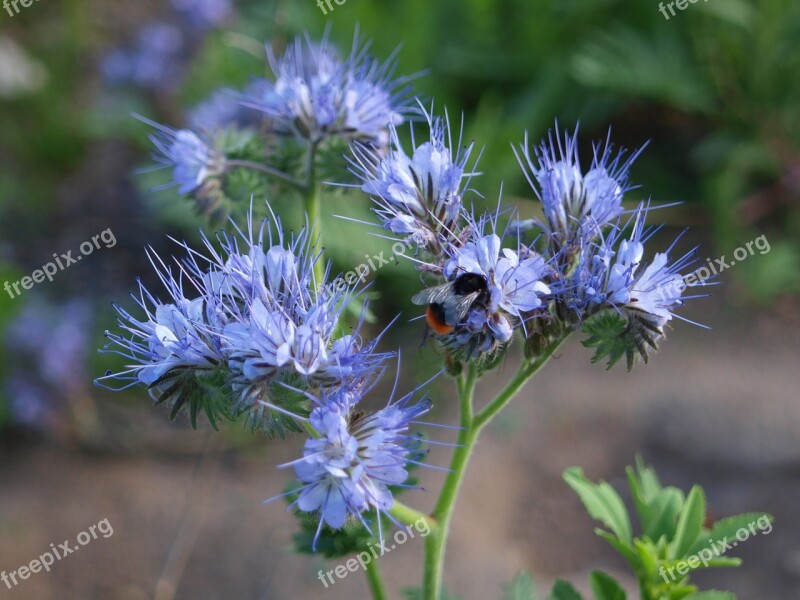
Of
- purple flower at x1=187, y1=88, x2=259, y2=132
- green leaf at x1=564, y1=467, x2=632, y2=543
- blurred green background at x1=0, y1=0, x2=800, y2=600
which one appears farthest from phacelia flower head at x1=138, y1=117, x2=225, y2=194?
blurred green background at x1=0, y1=0, x2=800, y2=600

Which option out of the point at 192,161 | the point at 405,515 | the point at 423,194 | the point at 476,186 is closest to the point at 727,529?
the point at 405,515

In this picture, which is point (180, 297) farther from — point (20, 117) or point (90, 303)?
point (20, 117)

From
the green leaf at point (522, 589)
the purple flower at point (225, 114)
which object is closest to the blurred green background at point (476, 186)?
the purple flower at point (225, 114)

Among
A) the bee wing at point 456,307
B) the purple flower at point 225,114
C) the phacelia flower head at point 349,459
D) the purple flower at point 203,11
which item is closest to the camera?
the phacelia flower head at point 349,459

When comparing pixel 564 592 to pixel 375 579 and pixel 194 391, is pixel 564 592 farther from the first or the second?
pixel 194 391

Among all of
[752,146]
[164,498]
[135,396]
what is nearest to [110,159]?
[135,396]

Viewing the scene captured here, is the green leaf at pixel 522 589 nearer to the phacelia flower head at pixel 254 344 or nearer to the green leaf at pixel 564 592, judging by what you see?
the green leaf at pixel 564 592
